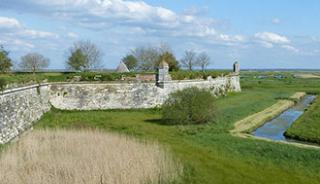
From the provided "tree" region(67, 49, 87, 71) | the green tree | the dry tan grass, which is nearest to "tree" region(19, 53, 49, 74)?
"tree" region(67, 49, 87, 71)

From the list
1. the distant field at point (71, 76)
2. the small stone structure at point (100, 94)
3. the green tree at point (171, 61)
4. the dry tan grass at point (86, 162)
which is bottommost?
the dry tan grass at point (86, 162)

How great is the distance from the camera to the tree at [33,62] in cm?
4759

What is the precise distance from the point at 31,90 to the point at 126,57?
31.4 metres

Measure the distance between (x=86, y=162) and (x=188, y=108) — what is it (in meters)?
12.4

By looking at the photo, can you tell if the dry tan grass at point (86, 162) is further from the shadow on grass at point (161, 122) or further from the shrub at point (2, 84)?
the shadow on grass at point (161, 122)

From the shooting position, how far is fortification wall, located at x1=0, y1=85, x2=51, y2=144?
61.7ft

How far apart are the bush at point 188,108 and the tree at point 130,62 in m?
30.0

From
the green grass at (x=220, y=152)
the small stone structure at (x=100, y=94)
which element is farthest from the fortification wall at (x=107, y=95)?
the green grass at (x=220, y=152)

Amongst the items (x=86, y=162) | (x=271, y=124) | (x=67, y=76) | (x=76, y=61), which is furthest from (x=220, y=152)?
(x=76, y=61)

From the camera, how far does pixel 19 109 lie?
70.4ft

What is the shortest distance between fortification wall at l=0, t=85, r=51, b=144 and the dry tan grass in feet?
10.1

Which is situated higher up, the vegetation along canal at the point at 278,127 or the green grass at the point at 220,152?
the green grass at the point at 220,152

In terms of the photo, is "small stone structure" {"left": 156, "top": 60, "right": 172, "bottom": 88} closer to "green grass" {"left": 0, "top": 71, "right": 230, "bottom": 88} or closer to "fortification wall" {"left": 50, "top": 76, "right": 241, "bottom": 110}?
"fortification wall" {"left": 50, "top": 76, "right": 241, "bottom": 110}

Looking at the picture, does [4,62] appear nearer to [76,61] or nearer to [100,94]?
[100,94]
